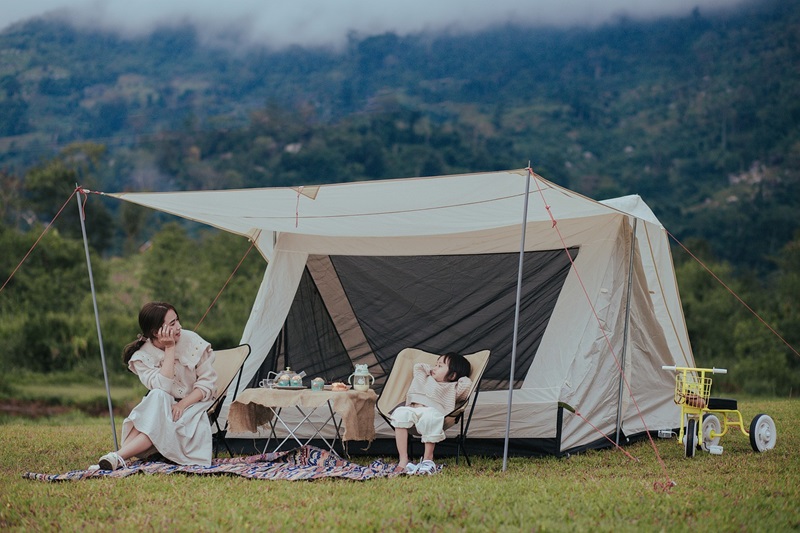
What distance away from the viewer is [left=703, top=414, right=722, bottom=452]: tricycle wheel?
15.0 feet

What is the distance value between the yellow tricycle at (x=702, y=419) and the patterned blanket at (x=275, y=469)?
1397 millimetres

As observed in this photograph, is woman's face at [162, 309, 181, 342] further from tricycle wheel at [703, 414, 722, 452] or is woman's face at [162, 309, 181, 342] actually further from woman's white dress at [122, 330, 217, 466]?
tricycle wheel at [703, 414, 722, 452]

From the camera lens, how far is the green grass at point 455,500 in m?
3.08

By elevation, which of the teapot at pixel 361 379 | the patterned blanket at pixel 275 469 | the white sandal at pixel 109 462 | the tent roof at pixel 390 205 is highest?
the tent roof at pixel 390 205

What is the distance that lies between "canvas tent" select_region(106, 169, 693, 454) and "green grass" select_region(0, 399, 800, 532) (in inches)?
21.5

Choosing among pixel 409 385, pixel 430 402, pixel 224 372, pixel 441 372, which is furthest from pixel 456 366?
pixel 224 372

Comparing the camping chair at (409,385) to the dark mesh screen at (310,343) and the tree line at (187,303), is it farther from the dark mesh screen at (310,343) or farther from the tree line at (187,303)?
the tree line at (187,303)

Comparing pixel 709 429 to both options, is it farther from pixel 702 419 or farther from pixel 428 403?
pixel 428 403

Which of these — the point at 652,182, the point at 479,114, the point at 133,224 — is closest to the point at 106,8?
the point at 479,114

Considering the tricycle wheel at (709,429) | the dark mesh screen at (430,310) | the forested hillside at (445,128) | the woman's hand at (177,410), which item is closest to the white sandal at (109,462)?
the woman's hand at (177,410)

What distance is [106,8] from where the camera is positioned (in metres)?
66.1

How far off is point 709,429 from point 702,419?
108 millimetres

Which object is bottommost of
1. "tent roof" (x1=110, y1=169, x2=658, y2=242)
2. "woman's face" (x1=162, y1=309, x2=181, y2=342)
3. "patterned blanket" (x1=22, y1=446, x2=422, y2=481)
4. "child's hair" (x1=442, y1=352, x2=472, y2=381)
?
"patterned blanket" (x1=22, y1=446, x2=422, y2=481)

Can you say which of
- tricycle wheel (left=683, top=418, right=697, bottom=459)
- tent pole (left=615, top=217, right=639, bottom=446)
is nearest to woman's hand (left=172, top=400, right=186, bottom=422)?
tent pole (left=615, top=217, right=639, bottom=446)
